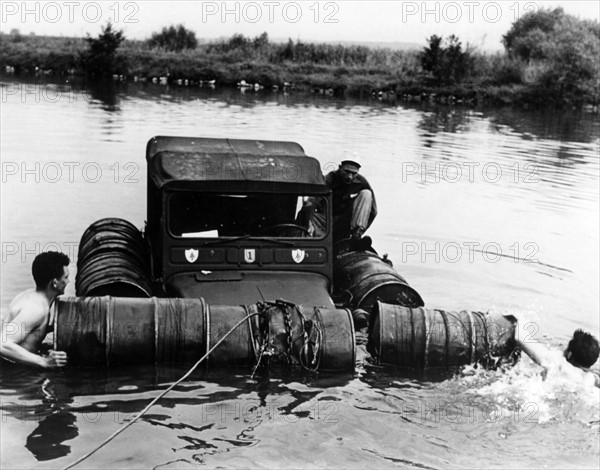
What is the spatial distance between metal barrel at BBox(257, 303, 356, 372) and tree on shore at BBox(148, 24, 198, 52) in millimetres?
59910

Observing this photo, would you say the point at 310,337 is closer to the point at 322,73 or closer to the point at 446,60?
the point at 446,60

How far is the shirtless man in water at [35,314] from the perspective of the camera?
25.6 ft

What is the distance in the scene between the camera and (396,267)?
14609mm

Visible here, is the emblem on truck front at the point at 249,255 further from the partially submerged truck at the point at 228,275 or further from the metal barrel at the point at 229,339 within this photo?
the metal barrel at the point at 229,339

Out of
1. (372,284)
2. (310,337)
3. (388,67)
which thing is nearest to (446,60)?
(388,67)

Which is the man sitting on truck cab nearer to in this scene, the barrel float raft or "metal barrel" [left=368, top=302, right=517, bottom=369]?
"metal barrel" [left=368, top=302, right=517, bottom=369]

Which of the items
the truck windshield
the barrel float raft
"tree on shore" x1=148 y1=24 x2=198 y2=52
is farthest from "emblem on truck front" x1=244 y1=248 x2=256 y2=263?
"tree on shore" x1=148 y1=24 x2=198 y2=52

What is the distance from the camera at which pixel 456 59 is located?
54.5 meters

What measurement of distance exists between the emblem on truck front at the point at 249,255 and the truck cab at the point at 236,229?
0.5 inches

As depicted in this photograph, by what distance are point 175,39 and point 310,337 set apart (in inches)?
2437

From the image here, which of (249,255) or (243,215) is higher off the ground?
(243,215)

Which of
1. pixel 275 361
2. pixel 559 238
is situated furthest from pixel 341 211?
pixel 559 238

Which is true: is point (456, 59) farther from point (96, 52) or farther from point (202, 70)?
point (96, 52)

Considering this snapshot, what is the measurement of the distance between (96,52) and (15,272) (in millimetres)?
43449
